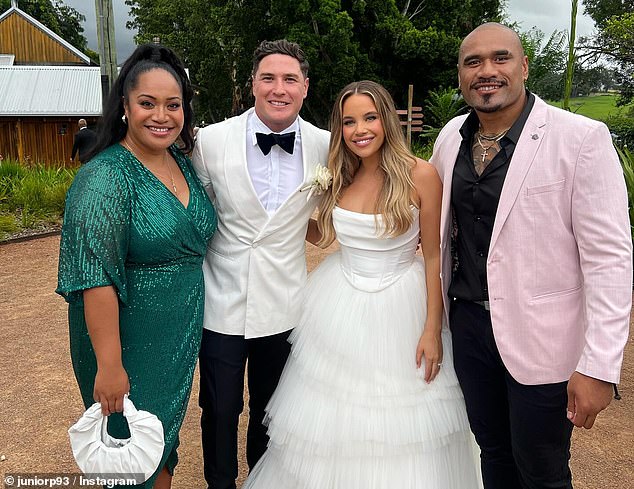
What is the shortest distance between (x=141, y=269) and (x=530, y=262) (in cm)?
155

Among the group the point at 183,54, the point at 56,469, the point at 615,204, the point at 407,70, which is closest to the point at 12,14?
the point at 183,54

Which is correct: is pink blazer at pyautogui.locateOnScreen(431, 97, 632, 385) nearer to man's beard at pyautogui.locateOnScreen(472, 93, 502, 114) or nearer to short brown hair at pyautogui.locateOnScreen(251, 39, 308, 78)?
man's beard at pyautogui.locateOnScreen(472, 93, 502, 114)

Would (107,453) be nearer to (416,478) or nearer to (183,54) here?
(416,478)

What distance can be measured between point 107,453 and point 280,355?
1057 mm

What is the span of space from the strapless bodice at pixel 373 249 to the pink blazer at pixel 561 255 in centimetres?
61

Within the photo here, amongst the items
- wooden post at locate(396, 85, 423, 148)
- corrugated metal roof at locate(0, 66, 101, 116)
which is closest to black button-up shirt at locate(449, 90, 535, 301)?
wooden post at locate(396, 85, 423, 148)

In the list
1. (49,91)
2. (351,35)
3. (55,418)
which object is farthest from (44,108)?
(55,418)

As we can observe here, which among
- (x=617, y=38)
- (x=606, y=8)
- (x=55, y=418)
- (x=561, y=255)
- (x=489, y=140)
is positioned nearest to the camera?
(x=561, y=255)

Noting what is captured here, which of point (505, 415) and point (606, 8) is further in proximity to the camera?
point (606, 8)

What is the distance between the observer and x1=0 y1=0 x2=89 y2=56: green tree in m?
42.2

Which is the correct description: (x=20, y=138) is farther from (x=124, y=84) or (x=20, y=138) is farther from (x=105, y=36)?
(x=124, y=84)

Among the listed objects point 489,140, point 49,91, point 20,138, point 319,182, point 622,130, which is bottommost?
point 20,138

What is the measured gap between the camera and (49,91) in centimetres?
2180

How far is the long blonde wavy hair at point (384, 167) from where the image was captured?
2711 millimetres
